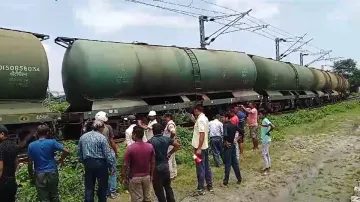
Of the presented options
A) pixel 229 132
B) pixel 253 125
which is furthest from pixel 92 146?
pixel 253 125

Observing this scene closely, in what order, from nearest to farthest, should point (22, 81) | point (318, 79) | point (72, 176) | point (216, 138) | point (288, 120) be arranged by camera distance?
Answer: point (72, 176) < point (216, 138) < point (22, 81) < point (288, 120) < point (318, 79)

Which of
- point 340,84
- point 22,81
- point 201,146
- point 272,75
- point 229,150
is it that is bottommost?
point 229,150

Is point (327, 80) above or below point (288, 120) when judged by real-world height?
above

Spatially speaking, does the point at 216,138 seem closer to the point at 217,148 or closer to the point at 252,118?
the point at 217,148

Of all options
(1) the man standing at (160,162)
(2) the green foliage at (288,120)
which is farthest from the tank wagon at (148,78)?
(1) the man standing at (160,162)

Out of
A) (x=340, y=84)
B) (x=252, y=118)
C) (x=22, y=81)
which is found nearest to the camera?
(x=22, y=81)

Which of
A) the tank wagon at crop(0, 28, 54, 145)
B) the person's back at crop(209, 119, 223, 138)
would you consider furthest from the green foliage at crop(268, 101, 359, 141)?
the tank wagon at crop(0, 28, 54, 145)

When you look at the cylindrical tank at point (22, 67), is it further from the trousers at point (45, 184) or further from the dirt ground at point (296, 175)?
the trousers at point (45, 184)

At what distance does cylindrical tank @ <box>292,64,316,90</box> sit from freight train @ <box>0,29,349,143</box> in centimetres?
899

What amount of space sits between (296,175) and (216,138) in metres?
2.12

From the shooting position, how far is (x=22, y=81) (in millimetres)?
10828

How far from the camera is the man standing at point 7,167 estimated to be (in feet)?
18.1

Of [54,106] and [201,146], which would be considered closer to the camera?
A: [201,146]

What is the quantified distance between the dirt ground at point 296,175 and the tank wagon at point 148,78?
4062mm
